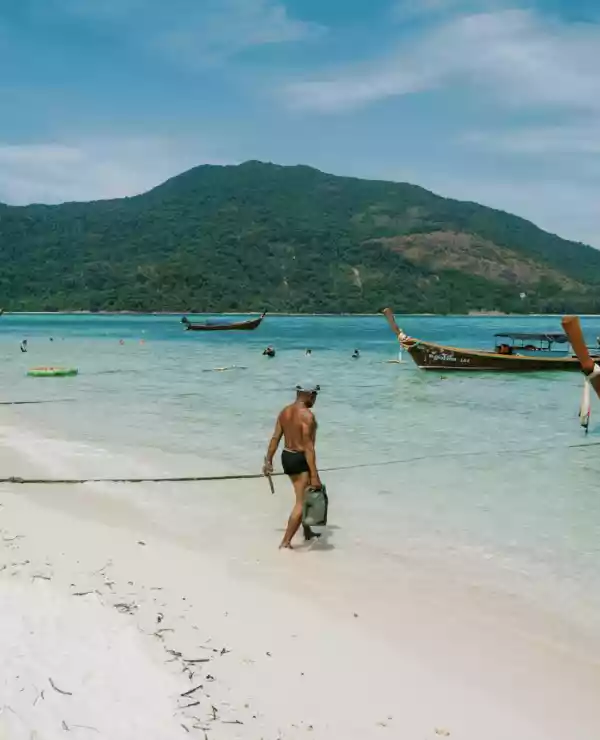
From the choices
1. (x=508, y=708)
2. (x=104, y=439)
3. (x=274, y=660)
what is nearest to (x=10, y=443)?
(x=104, y=439)

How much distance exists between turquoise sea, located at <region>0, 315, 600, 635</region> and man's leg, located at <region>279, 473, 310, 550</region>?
47 centimetres

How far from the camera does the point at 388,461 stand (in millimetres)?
15336

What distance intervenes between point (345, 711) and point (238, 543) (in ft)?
14.5

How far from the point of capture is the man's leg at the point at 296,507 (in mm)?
8594

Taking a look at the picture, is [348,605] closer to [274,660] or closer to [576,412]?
[274,660]

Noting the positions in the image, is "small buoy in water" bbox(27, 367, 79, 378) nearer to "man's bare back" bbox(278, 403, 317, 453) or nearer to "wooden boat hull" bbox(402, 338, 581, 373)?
"wooden boat hull" bbox(402, 338, 581, 373)


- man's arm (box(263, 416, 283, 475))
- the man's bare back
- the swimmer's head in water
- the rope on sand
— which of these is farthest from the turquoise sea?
the swimmer's head in water

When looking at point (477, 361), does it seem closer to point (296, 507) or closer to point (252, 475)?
point (252, 475)

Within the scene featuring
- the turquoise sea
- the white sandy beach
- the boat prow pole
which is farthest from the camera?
the boat prow pole

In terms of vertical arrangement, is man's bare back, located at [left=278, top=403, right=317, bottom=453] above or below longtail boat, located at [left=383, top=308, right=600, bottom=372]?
above

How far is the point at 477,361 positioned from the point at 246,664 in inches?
1300

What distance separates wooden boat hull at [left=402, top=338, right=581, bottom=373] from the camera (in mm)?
36156

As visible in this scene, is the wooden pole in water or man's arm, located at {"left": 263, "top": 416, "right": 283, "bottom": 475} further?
the wooden pole in water

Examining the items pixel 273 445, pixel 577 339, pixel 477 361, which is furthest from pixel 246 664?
pixel 477 361
